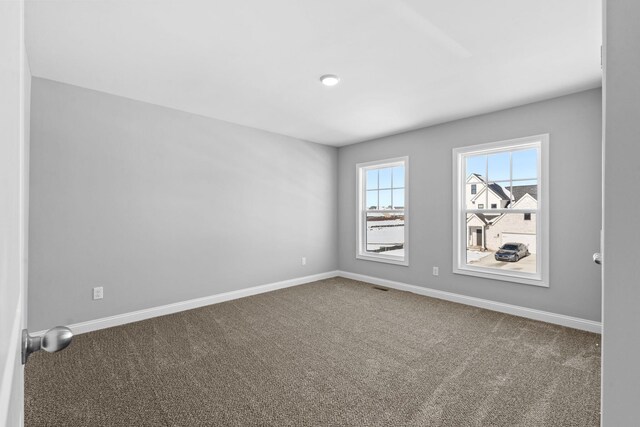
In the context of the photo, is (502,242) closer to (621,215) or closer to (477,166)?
(477,166)

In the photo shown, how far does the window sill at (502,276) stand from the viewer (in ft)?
11.5

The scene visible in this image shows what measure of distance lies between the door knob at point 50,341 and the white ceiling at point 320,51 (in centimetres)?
200

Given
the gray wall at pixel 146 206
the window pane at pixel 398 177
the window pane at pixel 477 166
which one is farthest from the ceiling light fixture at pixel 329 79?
the window pane at pixel 398 177

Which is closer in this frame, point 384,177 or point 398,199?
point 398,199

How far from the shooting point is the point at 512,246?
396 centimetres

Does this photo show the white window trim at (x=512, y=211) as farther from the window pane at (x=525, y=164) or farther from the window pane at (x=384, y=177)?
the window pane at (x=384, y=177)

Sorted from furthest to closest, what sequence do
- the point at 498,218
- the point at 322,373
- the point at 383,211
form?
the point at 383,211 < the point at 498,218 < the point at 322,373

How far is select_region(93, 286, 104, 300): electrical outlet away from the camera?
3205 mm

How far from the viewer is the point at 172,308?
12.2 feet

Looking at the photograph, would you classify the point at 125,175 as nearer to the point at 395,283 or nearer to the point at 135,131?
the point at 135,131

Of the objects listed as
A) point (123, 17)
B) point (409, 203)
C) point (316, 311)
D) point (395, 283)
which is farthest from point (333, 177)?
point (123, 17)

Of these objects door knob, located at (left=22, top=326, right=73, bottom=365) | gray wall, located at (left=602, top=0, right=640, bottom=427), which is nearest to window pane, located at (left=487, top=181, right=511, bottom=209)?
gray wall, located at (left=602, top=0, right=640, bottom=427)

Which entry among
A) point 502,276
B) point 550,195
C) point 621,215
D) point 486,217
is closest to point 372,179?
point 486,217

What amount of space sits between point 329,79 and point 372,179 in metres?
2.75
